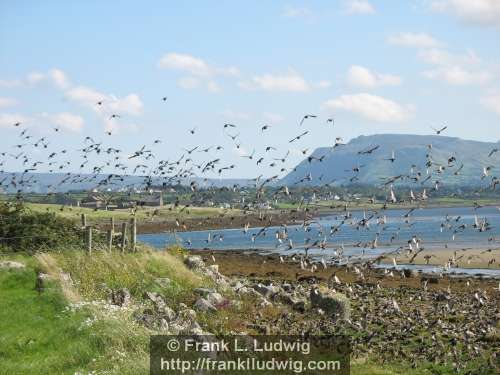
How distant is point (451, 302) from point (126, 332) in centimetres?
2570

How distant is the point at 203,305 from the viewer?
27734 millimetres

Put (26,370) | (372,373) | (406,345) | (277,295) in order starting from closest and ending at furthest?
(26,370)
(372,373)
(406,345)
(277,295)

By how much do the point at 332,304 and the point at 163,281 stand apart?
7.78 metres

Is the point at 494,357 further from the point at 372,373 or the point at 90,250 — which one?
the point at 90,250

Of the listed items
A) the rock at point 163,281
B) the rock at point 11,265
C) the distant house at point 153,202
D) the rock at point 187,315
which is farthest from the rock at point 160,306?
the distant house at point 153,202

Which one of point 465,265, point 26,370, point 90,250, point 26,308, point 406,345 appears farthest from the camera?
point 465,265

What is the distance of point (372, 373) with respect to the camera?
2139 cm

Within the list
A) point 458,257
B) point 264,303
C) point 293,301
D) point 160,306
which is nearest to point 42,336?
point 160,306

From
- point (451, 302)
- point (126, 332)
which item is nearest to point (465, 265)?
point (451, 302)

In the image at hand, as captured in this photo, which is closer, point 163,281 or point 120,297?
point 120,297

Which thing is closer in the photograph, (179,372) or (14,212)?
(179,372)

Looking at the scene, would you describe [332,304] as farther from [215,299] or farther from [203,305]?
[203,305]

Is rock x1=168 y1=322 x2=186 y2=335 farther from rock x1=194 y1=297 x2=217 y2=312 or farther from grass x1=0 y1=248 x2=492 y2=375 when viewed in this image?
rock x1=194 y1=297 x2=217 y2=312

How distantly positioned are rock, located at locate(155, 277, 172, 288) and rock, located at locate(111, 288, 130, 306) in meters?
1.93
